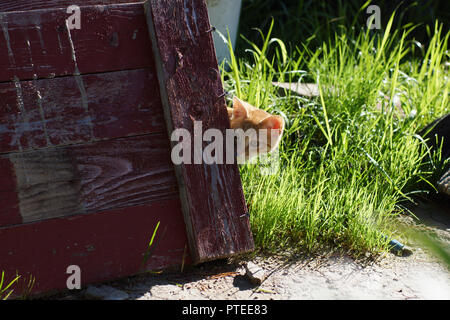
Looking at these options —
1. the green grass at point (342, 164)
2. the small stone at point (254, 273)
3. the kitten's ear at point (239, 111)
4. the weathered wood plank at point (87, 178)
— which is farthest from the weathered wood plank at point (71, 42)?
the small stone at point (254, 273)

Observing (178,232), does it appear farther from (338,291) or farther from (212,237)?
(338,291)

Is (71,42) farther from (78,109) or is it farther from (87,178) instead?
(87,178)

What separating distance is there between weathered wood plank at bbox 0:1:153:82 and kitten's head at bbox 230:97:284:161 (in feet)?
1.30

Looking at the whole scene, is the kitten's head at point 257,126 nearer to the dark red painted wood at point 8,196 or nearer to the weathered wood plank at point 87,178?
the weathered wood plank at point 87,178

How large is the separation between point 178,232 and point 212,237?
5.2 inches

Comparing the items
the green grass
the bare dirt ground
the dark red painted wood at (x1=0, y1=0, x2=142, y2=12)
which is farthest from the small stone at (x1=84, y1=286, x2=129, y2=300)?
the dark red painted wood at (x1=0, y1=0, x2=142, y2=12)

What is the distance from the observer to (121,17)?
1731 mm

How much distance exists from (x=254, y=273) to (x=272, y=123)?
1.89 ft

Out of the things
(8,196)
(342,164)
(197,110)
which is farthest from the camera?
(342,164)

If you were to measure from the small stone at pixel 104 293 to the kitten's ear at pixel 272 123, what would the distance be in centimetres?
80

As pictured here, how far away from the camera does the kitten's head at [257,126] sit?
6.22ft

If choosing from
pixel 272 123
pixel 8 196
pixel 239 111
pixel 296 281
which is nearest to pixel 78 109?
pixel 8 196

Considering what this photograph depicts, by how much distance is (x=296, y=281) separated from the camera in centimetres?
189

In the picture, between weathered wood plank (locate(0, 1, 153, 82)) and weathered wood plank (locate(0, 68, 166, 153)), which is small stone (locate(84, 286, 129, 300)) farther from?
weathered wood plank (locate(0, 1, 153, 82))
